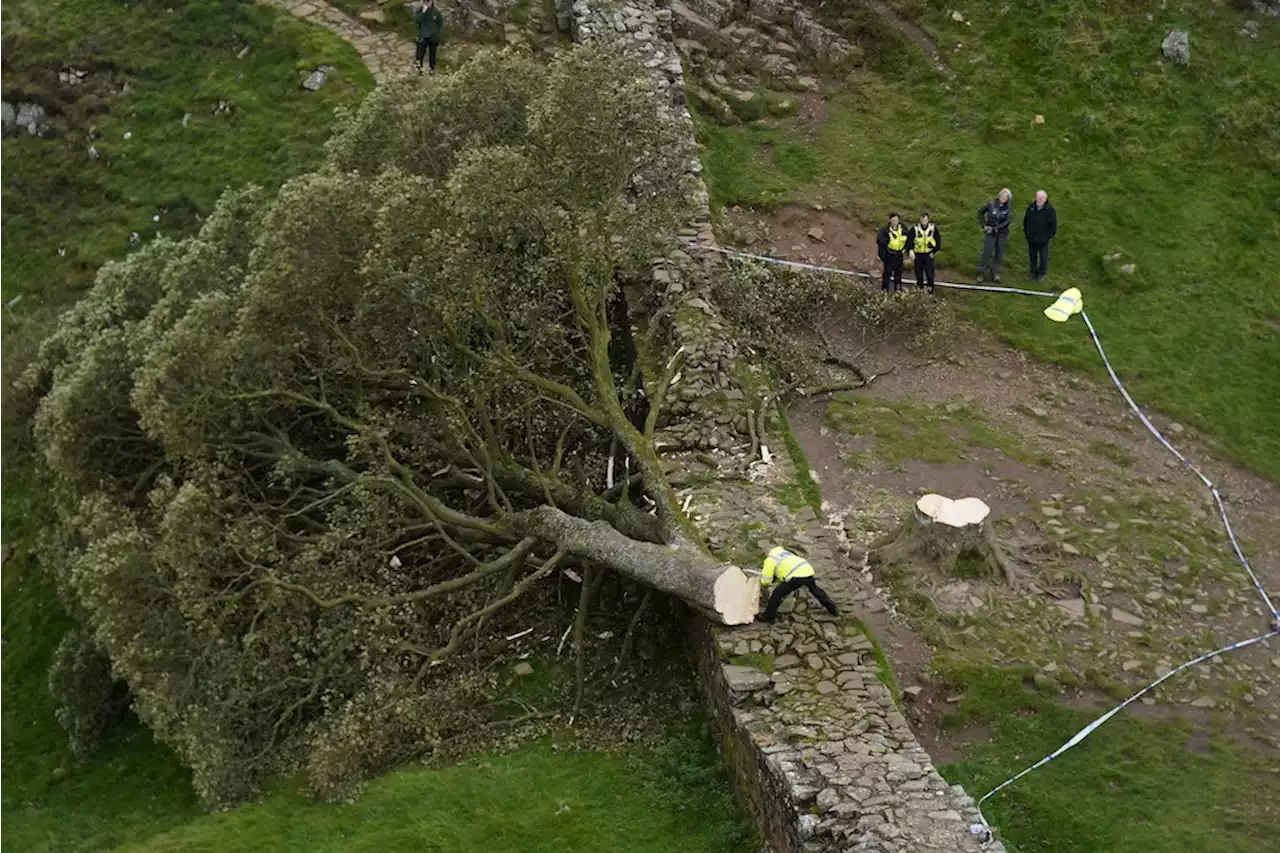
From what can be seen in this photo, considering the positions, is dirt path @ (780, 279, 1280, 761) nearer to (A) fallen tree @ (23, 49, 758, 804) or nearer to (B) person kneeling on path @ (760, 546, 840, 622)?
(B) person kneeling on path @ (760, 546, 840, 622)

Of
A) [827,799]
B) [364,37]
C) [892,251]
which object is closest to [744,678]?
[827,799]

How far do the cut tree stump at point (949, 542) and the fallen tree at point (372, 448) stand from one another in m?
3.51

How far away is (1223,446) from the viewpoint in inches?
954

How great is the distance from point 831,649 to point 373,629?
7232 millimetres

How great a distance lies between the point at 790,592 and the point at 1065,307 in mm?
11574

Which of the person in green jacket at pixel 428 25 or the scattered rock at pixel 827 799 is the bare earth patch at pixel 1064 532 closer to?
the scattered rock at pixel 827 799

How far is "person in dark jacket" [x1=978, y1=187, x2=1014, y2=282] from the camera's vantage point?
27.4 meters

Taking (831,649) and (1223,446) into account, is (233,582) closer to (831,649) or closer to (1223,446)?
(831,649)

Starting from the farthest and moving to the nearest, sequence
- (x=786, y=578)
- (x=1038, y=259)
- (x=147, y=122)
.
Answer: (x=147, y=122)
(x=1038, y=259)
(x=786, y=578)

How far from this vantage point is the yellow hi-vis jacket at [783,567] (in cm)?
1827

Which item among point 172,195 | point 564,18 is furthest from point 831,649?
point 172,195

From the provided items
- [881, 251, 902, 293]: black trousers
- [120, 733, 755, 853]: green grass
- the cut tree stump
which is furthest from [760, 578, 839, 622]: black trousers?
[881, 251, 902, 293]: black trousers

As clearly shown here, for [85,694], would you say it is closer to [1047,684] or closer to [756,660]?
[756,660]

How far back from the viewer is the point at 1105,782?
17625 millimetres
